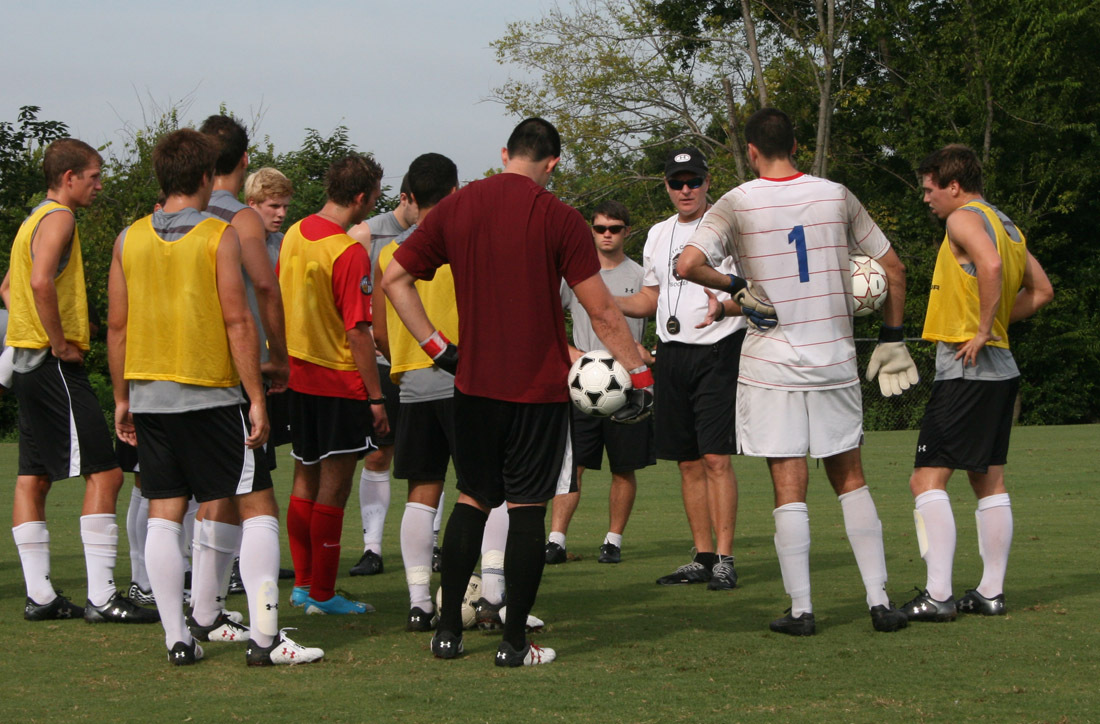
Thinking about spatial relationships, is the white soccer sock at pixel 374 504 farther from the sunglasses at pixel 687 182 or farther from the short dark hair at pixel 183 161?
the short dark hair at pixel 183 161

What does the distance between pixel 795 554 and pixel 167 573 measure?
2.57 meters

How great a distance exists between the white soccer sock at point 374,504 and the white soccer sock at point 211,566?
2.09 meters

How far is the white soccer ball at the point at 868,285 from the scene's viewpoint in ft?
17.2

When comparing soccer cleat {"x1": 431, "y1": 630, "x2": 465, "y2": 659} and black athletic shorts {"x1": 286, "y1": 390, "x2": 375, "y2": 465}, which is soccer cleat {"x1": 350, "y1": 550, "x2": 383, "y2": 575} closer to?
black athletic shorts {"x1": 286, "y1": 390, "x2": 375, "y2": 465}

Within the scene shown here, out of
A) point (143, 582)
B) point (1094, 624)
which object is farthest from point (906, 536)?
point (143, 582)

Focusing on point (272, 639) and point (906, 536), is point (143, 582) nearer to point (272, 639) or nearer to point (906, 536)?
point (272, 639)

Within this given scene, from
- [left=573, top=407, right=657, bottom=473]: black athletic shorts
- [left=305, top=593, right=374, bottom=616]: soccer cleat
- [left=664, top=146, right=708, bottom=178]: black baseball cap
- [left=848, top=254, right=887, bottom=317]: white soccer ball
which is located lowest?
[left=305, top=593, right=374, bottom=616]: soccer cleat

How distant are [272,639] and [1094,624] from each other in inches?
135

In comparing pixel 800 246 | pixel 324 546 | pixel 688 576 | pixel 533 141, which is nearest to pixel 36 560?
pixel 324 546

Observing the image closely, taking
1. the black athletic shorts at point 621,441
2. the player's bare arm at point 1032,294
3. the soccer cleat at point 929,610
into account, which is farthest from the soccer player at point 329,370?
the player's bare arm at point 1032,294

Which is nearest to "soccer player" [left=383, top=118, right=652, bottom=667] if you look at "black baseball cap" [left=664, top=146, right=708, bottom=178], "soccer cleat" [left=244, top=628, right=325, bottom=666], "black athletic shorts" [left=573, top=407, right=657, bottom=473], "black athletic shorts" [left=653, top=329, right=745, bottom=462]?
"soccer cleat" [left=244, top=628, right=325, bottom=666]

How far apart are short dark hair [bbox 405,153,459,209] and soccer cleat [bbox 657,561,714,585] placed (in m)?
2.50

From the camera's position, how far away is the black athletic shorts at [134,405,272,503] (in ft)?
15.5

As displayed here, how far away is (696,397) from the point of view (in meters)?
7.11
